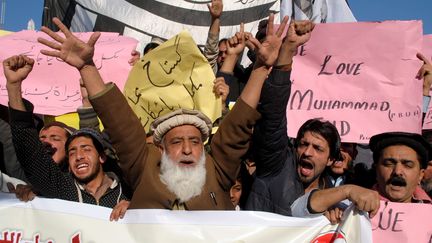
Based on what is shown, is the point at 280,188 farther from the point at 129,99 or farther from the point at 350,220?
the point at 129,99

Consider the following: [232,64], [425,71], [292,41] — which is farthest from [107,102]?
[425,71]

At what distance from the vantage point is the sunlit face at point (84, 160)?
11.9 ft

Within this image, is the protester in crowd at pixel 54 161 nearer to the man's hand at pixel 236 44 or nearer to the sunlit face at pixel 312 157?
the sunlit face at pixel 312 157

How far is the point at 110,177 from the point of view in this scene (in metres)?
3.75

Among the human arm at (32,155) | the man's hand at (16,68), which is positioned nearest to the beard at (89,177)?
the human arm at (32,155)

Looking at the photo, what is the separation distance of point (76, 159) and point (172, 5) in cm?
392

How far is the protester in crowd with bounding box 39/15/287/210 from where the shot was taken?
3.19 meters

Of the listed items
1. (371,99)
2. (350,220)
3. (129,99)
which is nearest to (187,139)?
(129,99)

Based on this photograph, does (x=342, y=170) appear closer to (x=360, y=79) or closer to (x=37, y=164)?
(x=360, y=79)

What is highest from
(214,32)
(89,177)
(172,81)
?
(214,32)

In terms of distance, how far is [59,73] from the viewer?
5.24 meters

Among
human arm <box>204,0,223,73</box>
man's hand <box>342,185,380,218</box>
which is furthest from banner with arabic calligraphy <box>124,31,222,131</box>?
human arm <box>204,0,223,73</box>

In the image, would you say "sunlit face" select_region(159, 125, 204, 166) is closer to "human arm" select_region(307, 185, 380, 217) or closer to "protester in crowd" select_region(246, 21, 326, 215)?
"protester in crowd" select_region(246, 21, 326, 215)

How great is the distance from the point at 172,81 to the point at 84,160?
68cm
